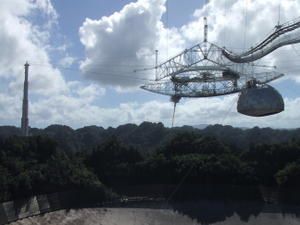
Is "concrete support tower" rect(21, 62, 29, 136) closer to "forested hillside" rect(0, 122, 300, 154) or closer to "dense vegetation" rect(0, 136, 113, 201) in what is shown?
"dense vegetation" rect(0, 136, 113, 201)

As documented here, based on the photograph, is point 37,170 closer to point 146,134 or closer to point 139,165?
point 139,165

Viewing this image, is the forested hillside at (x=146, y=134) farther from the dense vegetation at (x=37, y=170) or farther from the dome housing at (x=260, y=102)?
the dome housing at (x=260, y=102)

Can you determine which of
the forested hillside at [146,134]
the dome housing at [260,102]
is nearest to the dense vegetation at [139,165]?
the dome housing at [260,102]

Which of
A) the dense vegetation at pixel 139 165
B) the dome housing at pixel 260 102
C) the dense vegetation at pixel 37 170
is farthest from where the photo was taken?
the dense vegetation at pixel 139 165

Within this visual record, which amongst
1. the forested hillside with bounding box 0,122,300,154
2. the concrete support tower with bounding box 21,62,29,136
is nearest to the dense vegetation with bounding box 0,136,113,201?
the concrete support tower with bounding box 21,62,29,136

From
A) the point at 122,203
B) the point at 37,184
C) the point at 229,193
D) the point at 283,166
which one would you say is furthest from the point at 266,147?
the point at 37,184

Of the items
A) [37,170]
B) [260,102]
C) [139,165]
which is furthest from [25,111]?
[260,102]

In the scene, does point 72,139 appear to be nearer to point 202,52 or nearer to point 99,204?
point 99,204
